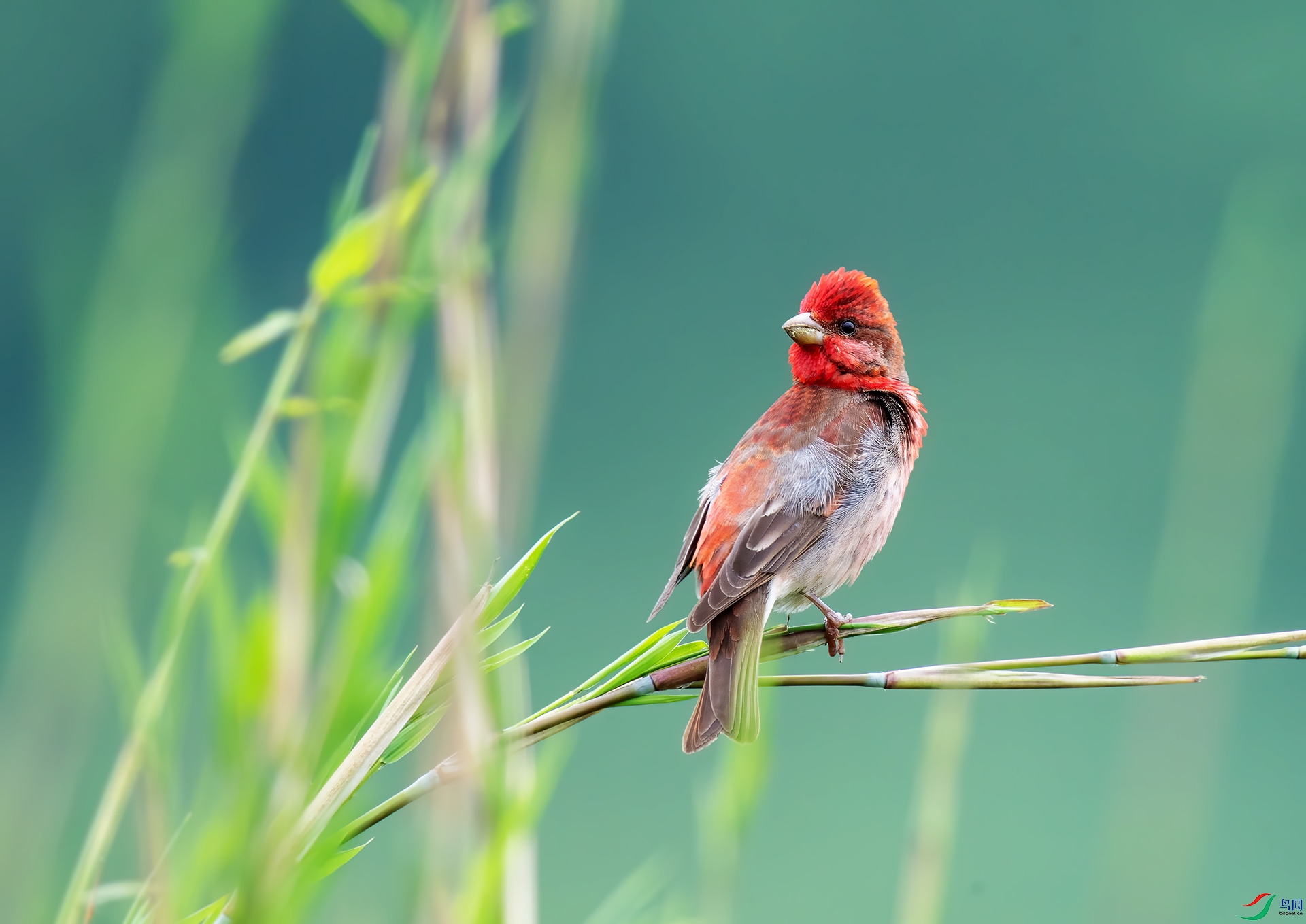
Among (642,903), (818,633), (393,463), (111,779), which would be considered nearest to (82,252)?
(111,779)

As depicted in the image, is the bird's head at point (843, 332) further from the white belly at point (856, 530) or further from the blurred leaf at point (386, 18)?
the blurred leaf at point (386, 18)

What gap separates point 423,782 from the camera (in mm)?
293

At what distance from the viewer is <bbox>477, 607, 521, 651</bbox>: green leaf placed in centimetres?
38

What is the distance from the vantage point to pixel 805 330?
137 cm

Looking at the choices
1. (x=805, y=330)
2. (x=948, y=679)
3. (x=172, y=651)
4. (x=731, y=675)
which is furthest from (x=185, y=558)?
(x=805, y=330)

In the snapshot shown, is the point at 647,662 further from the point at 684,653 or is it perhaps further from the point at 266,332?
the point at 266,332

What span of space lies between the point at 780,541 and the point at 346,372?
856mm

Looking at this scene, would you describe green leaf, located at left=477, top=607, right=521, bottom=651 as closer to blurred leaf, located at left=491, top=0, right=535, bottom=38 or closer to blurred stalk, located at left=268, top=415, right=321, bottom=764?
blurred stalk, located at left=268, top=415, right=321, bottom=764

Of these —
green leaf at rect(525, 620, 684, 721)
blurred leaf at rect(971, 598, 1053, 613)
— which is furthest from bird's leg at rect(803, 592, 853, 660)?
green leaf at rect(525, 620, 684, 721)

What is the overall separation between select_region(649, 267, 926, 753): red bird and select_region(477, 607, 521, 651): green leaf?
492mm

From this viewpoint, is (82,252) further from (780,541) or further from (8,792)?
(780,541)

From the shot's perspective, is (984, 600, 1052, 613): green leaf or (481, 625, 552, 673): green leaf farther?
(984, 600, 1052, 613): green leaf

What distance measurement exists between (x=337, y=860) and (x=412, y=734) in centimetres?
6

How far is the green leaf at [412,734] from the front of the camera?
0.39 m
